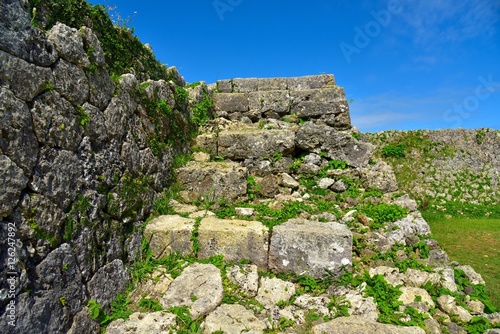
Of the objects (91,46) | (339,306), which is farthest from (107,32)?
(339,306)

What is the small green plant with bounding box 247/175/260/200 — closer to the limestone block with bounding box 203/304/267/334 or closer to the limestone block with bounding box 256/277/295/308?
the limestone block with bounding box 256/277/295/308

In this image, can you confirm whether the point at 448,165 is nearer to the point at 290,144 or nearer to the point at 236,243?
the point at 290,144

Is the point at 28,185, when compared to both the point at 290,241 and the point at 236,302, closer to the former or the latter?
the point at 236,302

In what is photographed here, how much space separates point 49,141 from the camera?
2.93 meters

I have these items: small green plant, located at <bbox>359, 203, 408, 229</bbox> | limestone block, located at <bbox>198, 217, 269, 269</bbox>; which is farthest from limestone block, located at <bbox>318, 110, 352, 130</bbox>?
limestone block, located at <bbox>198, 217, 269, 269</bbox>

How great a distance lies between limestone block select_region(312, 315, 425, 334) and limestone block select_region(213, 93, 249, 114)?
19.0 ft

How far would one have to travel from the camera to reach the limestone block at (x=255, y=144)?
254 inches

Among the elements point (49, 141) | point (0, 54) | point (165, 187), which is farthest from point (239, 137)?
point (0, 54)

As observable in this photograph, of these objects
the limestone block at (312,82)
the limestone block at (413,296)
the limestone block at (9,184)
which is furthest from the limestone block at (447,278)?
the limestone block at (312,82)

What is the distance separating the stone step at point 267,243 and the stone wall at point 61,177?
515mm

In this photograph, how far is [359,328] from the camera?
3.19 meters

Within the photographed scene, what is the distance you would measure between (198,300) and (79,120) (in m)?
2.57

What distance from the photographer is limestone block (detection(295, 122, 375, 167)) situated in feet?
20.7

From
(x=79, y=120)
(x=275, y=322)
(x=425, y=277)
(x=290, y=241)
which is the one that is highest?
(x=79, y=120)
